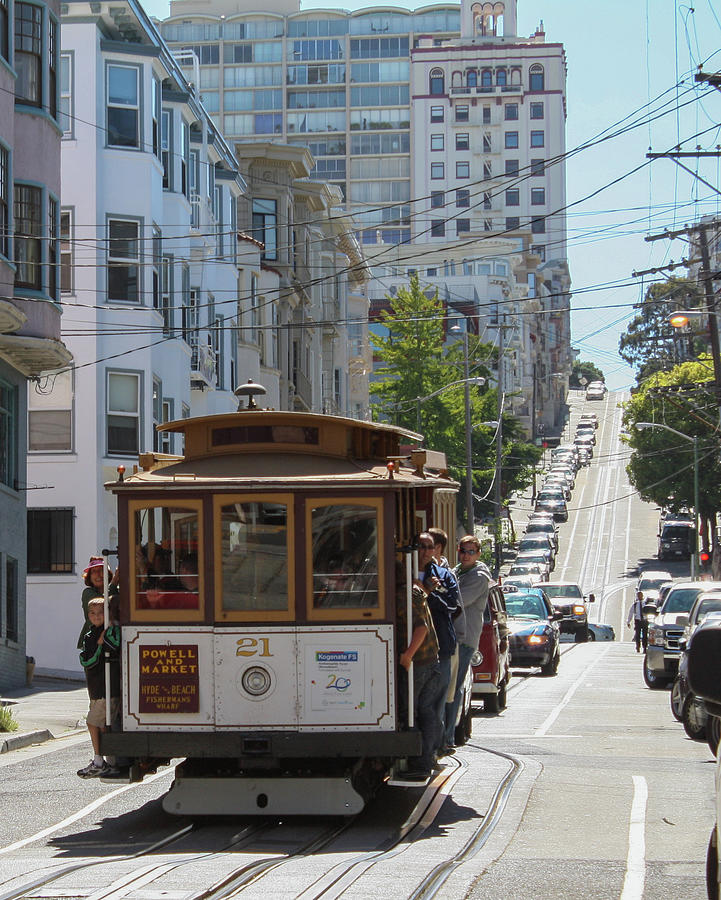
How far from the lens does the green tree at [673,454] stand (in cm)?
8175

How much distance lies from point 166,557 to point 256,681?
1135mm

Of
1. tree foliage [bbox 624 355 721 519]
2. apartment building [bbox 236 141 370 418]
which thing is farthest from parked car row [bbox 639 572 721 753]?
tree foliage [bbox 624 355 721 519]

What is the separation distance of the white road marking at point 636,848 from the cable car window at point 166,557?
3.47 m

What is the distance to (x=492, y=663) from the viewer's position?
66.0 ft

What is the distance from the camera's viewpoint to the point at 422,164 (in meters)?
156

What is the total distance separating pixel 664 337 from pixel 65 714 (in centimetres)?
11367

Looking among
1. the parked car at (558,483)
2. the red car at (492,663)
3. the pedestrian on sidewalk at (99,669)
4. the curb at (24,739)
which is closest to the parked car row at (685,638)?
the red car at (492,663)

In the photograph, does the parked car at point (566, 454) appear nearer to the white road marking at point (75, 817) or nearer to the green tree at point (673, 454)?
the green tree at point (673, 454)

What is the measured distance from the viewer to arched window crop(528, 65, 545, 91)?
159 meters

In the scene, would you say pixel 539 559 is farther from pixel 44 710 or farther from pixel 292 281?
pixel 44 710

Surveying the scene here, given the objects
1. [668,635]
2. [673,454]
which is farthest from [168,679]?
[673,454]

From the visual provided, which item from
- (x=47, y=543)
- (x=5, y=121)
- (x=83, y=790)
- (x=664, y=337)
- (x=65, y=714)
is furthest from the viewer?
(x=664, y=337)

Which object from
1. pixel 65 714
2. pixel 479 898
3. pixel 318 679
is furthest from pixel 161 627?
pixel 65 714

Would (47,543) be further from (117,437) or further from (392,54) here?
(392,54)
